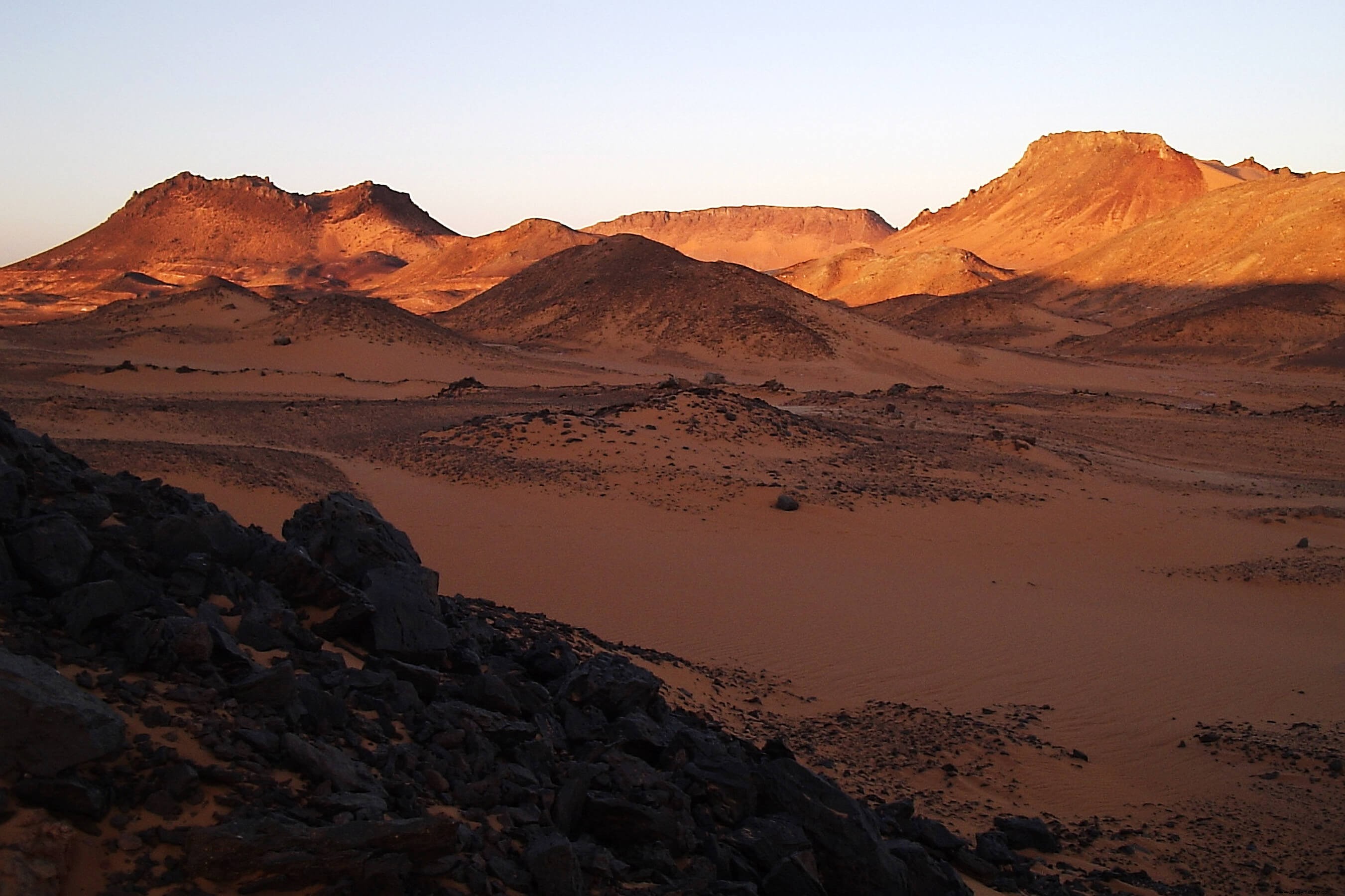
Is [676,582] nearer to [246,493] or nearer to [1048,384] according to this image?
[246,493]

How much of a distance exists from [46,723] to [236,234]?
125653mm

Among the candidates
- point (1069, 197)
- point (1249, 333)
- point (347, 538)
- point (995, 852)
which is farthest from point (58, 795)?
point (1069, 197)

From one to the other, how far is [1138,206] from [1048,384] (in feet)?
229

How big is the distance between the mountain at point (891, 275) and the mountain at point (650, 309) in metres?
25.2

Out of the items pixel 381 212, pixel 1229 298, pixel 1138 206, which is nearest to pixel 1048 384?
pixel 1229 298

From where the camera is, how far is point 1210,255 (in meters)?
75.1

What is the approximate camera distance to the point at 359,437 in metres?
20.9

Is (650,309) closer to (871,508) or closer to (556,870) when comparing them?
(871,508)

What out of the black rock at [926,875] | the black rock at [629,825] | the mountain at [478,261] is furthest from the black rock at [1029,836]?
the mountain at [478,261]

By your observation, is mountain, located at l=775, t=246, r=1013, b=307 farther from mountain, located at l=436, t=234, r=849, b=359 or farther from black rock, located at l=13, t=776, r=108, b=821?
black rock, located at l=13, t=776, r=108, b=821

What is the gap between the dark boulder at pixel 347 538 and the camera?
738 centimetres

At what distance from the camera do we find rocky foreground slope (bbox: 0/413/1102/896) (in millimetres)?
3992

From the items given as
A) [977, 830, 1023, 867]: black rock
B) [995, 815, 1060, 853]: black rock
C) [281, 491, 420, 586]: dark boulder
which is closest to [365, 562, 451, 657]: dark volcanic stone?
[281, 491, 420, 586]: dark boulder

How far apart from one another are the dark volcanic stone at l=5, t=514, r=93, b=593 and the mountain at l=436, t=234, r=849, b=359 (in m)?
42.2
